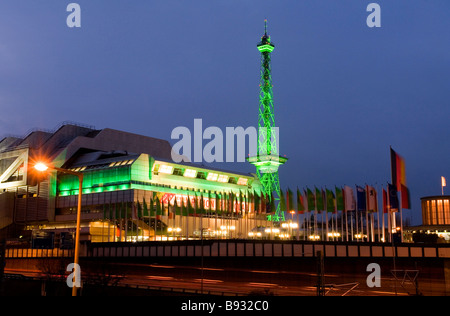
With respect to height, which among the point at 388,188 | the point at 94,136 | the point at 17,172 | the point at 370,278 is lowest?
the point at 370,278

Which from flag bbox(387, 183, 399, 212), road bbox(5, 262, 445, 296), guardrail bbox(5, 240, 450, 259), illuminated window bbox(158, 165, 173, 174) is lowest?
road bbox(5, 262, 445, 296)

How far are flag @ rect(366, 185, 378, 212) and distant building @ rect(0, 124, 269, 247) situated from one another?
149 ft

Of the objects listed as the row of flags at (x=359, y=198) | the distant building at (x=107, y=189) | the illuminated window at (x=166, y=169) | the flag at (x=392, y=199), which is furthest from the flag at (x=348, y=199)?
the illuminated window at (x=166, y=169)

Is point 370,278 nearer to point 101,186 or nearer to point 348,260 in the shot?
point 348,260

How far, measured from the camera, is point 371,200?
75.4 m

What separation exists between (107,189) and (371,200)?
75.5 metres

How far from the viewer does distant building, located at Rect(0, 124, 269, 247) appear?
399 feet

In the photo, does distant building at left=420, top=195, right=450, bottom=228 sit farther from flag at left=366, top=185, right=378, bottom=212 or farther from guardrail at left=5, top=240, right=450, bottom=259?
guardrail at left=5, top=240, right=450, bottom=259

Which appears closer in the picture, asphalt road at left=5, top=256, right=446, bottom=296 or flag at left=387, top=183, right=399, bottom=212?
asphalt road at left=5, top=256, right=446, bottom=296

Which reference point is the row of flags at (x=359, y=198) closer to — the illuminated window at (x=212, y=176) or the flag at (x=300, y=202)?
the flag at (x=300, y=202)

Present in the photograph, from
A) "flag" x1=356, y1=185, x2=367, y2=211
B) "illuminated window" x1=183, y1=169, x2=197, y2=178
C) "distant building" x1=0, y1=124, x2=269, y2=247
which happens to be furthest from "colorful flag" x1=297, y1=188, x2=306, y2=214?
"illuminated window" x1=183, y1=169, x2=197, y2=178
